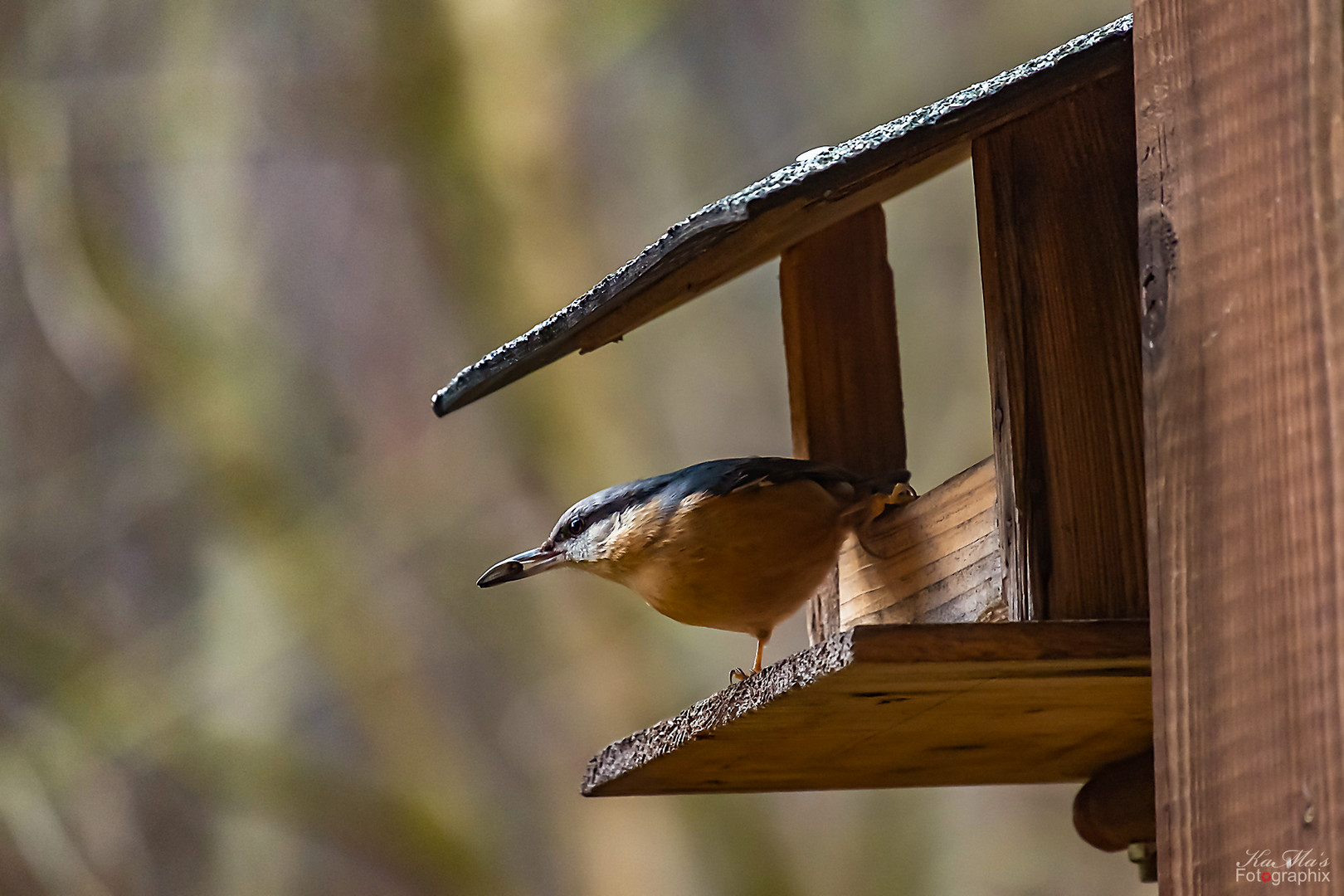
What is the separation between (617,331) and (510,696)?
9.26ft

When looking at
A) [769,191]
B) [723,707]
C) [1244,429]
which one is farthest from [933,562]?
[1244,429]

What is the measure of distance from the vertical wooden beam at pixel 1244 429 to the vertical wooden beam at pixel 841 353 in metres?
0.86

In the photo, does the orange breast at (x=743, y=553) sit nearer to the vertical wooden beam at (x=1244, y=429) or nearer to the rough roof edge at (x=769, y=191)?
the rough roof edge at (x=769, y=191)

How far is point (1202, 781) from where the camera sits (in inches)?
33.4

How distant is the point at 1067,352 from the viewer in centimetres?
133

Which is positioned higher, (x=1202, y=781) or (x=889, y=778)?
(x=889, y=778)

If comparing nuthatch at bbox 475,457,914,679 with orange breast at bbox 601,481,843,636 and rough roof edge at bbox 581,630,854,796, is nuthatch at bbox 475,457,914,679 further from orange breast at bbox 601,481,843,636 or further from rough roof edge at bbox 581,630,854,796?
rough roof edge at bbox 581,630,854,796

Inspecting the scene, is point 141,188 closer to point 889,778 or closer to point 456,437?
point 456,437

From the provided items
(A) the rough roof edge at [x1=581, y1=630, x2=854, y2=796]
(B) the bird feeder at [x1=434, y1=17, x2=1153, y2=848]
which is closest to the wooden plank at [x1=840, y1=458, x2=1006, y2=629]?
(B) the bird feeder at [x1=434, y1=17, x2=1153, y2=848]

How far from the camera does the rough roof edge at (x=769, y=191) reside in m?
1.14

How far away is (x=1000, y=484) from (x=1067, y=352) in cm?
14

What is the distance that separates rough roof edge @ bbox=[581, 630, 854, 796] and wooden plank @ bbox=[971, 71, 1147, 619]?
0.26 metres

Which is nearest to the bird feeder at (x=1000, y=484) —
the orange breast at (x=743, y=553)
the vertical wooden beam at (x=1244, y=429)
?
the orange breast at (x=743, y=553)

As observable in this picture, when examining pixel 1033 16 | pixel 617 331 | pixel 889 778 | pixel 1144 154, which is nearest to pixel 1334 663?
pixel 1144 154
